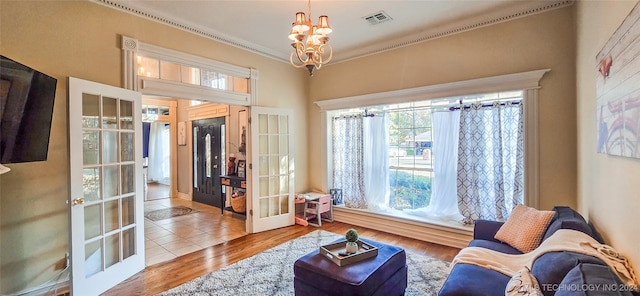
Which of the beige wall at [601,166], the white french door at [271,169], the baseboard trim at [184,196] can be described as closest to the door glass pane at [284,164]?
the white french door at [271,169]

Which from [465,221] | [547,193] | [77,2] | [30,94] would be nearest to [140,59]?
[77,2]

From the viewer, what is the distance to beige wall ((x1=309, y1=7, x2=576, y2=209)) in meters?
2.95

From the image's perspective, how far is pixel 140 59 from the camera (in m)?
3.27

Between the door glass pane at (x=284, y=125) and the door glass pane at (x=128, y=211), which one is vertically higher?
the door glass pane at (x=284, y=125)

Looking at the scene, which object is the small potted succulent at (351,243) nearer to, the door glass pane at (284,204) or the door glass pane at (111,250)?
the door glass pane at (111,250)

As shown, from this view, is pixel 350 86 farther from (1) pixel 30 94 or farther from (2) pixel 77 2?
(1) pixel 30 94

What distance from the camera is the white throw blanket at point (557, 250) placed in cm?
141

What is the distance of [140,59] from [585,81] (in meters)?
4.64

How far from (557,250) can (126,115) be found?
381cm

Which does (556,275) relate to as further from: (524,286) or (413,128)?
(413,128)

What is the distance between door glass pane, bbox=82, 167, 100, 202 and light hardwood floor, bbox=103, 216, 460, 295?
90cm

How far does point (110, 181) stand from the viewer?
271cm

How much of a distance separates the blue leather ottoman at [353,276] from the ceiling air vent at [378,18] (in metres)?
2.66

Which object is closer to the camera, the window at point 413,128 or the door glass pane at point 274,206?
the window at point 413,128
